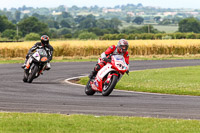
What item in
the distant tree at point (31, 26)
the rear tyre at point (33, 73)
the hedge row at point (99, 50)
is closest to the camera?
the rear tyre at point (33, 73)

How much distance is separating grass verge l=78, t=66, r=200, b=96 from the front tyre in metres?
2.64

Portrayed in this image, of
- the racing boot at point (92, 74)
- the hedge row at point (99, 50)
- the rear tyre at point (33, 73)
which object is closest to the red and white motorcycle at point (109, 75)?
the racing boot at point (92, 74)

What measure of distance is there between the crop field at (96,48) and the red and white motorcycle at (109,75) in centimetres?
2749

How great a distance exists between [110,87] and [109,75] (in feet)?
1.18

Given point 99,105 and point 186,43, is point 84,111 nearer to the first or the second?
point 99,105

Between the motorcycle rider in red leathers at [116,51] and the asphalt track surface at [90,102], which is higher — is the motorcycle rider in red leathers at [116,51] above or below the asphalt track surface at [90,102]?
above

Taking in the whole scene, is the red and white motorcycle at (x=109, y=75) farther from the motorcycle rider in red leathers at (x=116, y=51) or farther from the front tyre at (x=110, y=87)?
the motorcycle rider in red leathers at (x=116, y=51)

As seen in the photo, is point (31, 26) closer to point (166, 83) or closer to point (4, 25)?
point (4, 25)

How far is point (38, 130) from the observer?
9.73m

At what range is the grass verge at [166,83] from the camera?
18.5 m

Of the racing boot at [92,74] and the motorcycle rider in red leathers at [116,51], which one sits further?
the racing boot at [92,74]

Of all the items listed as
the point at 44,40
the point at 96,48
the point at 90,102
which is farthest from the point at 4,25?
the point at 90,102

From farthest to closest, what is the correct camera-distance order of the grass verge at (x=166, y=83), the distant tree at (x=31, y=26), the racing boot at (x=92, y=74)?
the distant tree at (x=31, y=26)
the grass verge at (x=166, y=83)
the racing boot at (x=92, y=74)

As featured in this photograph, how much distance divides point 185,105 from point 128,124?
13.0ft
